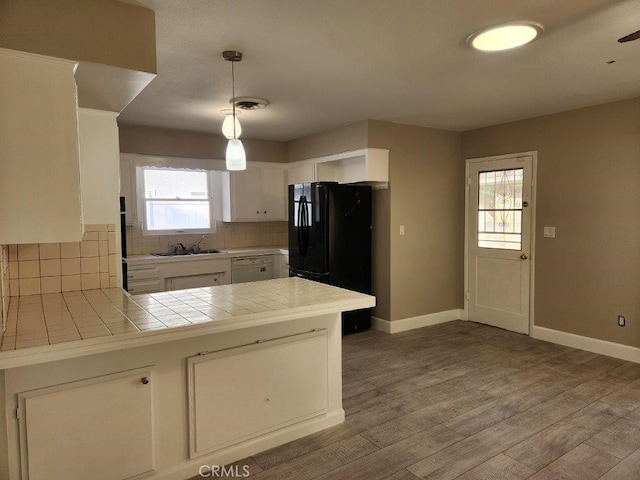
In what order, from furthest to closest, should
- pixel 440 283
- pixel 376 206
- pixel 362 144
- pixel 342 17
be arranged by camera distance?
pixel 440 283
pixel 376 206
pixel 362 144
pixel 342 17

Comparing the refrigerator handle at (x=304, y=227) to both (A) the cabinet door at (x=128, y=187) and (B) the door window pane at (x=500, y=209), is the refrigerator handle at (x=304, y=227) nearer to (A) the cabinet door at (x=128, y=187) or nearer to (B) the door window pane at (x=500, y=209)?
(A) the cabinet door at (x=128, y=187)

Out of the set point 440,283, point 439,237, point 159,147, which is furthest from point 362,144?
point 159,147

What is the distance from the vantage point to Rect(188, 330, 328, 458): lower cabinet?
2270mm

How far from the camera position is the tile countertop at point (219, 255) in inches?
190

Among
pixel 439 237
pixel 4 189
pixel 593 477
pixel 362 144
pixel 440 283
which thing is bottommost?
pixel 593 477

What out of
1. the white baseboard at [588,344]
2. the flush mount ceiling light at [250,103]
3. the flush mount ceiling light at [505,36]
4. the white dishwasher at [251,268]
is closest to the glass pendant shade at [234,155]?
the flush mount ceiling light at [250,103]

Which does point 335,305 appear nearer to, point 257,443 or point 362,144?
point 257,443

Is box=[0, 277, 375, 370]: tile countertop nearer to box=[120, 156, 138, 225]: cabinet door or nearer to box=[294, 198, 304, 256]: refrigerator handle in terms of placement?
box=[294, 198, 304, 256]: refrigerator handle

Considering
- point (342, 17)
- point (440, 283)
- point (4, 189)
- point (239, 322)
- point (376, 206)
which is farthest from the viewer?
point (440, 283)

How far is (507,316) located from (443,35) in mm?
3630

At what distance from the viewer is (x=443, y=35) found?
2494mm

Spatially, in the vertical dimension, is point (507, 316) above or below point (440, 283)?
below

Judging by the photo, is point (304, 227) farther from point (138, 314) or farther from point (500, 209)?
point (138, 314)

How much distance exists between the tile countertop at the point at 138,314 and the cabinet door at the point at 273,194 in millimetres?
3115
